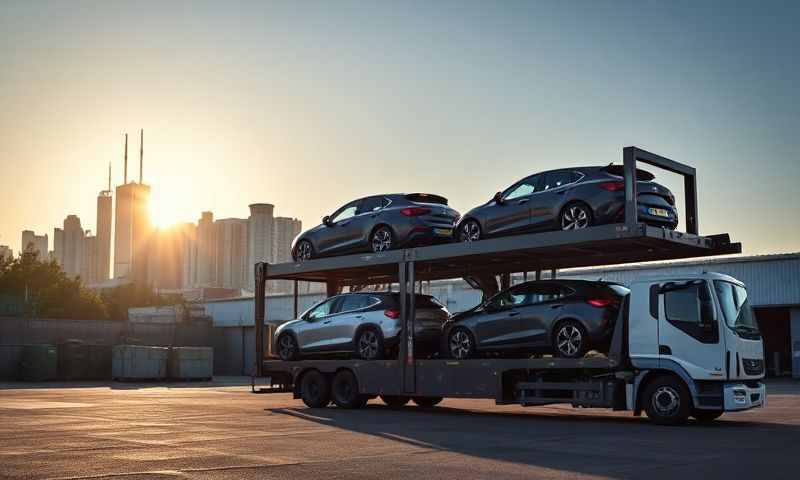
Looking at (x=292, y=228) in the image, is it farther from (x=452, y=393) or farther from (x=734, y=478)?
(x=734, y=478)

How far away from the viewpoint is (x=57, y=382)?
1551 inches

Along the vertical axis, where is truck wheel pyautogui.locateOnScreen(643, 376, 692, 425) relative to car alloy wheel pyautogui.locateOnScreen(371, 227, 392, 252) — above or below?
below

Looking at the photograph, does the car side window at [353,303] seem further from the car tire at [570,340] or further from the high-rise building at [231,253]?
the high-rise building at [231,253]

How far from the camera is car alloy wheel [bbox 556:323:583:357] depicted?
1539cm

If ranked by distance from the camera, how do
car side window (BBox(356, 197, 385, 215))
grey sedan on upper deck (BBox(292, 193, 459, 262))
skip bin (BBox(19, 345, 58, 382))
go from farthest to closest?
skip bin (BBox(19, 345, 58, 382)), car side window (BBox(356, 197, 385, 215)), grey sedan on upper deck (BBox(292, 193, 459, 262))

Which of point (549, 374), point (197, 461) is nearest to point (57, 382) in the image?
point (549, 374)

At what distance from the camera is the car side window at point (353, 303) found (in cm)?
1898

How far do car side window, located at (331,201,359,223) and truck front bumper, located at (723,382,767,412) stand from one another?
840 cm

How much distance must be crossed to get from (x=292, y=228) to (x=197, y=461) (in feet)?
387

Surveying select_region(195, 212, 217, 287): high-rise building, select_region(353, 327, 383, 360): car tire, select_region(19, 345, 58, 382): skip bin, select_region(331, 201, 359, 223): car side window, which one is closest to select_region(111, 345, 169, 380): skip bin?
select_region(19, 345, 58, 382): skip bin

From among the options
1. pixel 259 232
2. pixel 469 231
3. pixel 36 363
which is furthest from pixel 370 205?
pixel 259 232

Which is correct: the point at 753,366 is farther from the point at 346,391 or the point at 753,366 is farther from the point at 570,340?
the point at 346,391

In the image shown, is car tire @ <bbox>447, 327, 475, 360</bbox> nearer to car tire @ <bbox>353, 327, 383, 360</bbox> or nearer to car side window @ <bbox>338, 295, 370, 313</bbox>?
car tire @ <bbox>353, 327, 383, 360</bbox>

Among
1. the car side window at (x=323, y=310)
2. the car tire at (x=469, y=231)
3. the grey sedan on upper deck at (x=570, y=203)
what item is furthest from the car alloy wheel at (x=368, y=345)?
the grey sedan on upper deck at (x=570, y=203)
